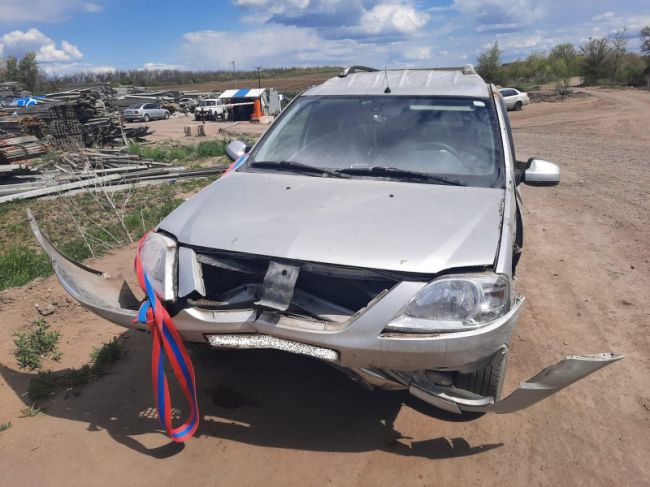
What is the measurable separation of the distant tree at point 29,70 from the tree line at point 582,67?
54461 millimetres

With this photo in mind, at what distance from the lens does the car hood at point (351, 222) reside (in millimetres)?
2336

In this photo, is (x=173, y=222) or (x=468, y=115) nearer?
(x=173, y=222)

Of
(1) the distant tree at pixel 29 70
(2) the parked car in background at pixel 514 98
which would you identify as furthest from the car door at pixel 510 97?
(1) the distant tree at pixel 29 70

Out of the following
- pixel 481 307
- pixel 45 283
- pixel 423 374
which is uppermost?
pixel 481 307

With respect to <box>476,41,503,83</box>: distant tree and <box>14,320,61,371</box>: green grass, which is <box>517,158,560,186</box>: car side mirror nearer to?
<box>14,320,61,371</box>: green grass

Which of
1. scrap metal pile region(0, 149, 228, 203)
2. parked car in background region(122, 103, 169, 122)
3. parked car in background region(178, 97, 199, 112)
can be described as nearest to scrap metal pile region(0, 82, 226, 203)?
scrap metal pile region(0, 149, 228, 203)

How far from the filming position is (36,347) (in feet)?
11.9

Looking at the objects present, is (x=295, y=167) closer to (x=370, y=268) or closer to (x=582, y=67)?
(x=370, y=268)

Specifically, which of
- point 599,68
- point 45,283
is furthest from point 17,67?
point 45,283

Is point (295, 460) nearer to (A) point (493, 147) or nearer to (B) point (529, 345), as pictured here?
(B) point (529, 345)

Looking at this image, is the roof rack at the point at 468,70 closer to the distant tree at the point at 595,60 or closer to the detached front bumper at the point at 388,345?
the detached front bumper at the point at 388,345

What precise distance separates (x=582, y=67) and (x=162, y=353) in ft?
Answer: 184

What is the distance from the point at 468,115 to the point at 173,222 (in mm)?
2207

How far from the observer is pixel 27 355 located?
357cm
